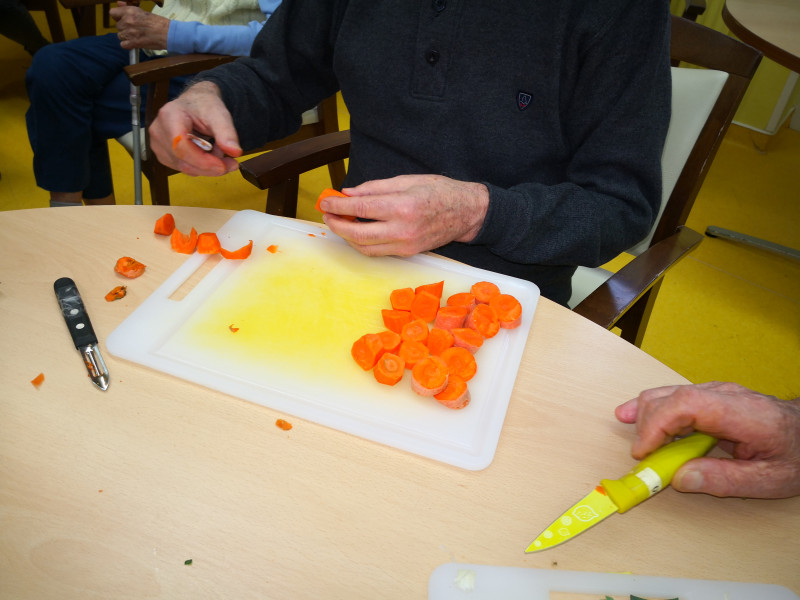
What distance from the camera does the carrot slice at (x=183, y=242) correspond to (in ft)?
3.28

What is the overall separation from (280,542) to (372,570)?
0.35 ft

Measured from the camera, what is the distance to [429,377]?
2.58ft

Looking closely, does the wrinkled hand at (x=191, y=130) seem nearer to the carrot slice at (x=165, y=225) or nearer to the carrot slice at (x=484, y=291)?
the carrot slice at (x=165, y=225)

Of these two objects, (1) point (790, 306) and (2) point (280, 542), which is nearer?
(2) point (280, 542)

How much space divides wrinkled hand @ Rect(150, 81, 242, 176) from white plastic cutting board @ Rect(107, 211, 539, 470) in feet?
0.43

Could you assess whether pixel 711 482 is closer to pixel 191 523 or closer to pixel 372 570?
pixel 372 570

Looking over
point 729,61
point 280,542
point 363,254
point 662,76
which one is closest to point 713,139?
point 729,61

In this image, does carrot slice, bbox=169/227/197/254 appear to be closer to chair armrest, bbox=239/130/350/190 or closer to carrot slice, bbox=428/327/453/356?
chair armrest, bbox=239/130/350/190

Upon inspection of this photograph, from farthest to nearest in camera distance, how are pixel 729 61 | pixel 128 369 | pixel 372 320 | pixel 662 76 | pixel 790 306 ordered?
pixel 790 306
pixel 729 61
pixel 662 76
pixel 372 320
pixel 128 369

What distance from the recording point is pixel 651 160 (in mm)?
1029

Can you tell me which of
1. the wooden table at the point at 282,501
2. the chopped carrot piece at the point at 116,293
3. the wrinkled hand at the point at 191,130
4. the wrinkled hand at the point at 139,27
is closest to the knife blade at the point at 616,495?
the wooden table at the point at 282,501

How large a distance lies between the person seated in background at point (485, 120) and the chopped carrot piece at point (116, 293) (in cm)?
29

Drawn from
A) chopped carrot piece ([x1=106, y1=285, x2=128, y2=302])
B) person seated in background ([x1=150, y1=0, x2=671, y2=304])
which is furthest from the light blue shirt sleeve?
chopped carrot piece ([x1=106, y1=285, x2=128, y2=302])

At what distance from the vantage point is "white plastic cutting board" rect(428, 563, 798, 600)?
603mm
